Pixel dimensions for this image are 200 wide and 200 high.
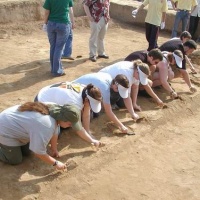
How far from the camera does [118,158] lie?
4.85 metres

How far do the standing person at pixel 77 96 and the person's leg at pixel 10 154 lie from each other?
690mm

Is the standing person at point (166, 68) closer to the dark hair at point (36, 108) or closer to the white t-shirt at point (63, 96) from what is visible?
the white t-shirt at point (63, 96)

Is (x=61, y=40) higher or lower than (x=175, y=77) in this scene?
higher

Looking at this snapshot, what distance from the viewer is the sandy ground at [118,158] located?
4.20 m

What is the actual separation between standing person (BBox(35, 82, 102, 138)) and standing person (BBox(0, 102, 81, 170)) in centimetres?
35

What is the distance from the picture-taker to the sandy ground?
4.20 metres

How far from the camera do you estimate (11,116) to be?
13.3 ft

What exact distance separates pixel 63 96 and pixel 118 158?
108 centimetres

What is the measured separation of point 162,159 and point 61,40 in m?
2.93

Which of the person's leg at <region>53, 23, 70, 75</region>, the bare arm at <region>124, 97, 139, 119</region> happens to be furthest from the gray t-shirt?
the person's leg at <region>53, 23, 70, 75</region>

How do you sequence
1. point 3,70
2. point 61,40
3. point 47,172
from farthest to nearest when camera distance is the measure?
point 3,70 < point 61,40 < point 47,172

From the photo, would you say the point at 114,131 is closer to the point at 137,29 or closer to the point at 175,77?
the point at 175,77

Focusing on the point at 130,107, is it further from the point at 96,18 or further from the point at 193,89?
the point at 96,18

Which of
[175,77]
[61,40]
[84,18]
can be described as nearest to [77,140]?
[61,40]
